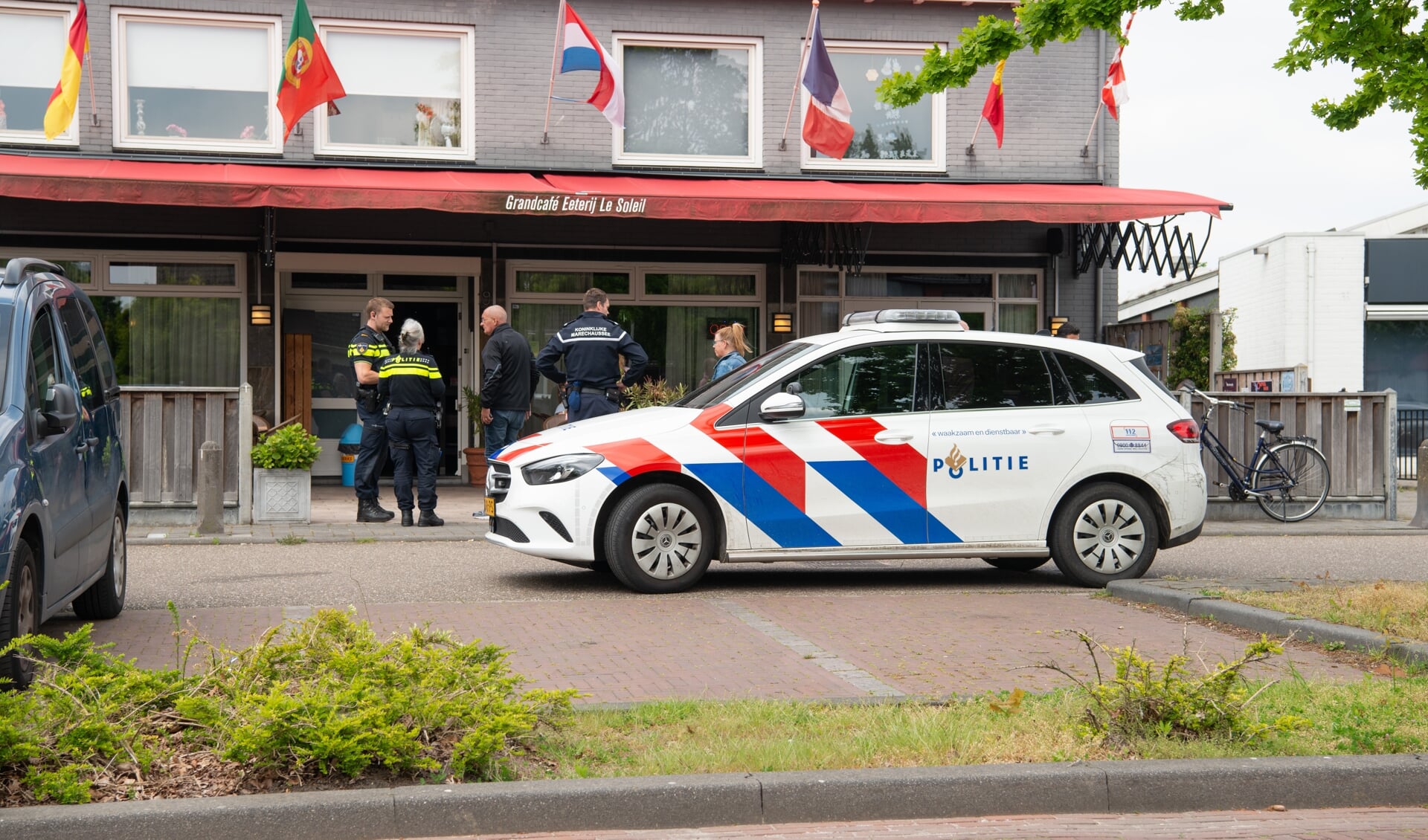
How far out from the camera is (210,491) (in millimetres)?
12617

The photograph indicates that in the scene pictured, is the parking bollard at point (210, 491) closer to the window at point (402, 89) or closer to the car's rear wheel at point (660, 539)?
the car's rear wheel at point (660, 539)

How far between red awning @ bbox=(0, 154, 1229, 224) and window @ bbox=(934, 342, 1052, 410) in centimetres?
619

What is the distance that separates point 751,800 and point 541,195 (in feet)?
38.6

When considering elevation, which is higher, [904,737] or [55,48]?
[55,48]

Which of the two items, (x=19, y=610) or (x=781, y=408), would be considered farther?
(x=781, y=408)

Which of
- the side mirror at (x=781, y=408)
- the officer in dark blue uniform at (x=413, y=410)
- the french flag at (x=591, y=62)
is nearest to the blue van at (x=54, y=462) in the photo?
the side mirror at (x=781, y=408)

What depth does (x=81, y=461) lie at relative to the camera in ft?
23.5

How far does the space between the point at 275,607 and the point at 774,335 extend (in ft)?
35.7

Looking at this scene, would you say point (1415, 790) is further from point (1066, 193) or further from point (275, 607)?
point (1066, 193)

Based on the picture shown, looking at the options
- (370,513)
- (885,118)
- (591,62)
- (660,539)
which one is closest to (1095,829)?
(660,539)

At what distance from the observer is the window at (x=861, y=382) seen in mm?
9516

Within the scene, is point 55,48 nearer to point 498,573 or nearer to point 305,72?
point 305,72

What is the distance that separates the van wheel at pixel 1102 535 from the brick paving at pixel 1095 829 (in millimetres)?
5060

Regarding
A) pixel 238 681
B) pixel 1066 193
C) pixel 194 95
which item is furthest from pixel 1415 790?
pixel 194 95
